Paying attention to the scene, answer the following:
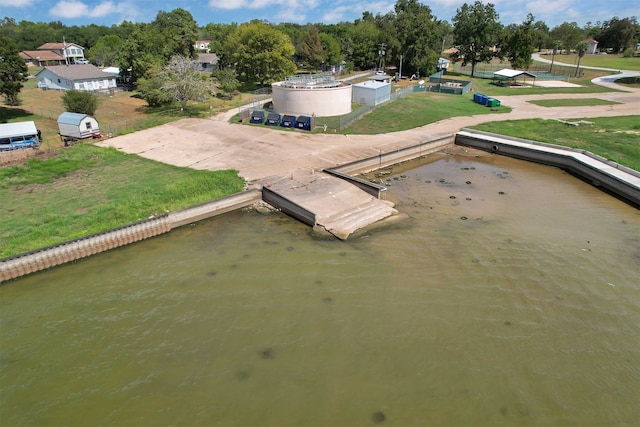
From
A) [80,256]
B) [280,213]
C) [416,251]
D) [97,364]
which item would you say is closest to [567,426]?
[416,251]

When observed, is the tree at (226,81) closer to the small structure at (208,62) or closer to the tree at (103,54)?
the small structure at (208,62)

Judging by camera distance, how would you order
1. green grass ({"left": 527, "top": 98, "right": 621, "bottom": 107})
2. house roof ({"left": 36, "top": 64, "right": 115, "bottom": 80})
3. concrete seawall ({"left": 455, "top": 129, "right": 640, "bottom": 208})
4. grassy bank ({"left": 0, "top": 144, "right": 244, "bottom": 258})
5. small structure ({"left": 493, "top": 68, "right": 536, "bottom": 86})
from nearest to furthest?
grassy bank ({"left": 0, "top": 144, "right": 244, "bottom": 258}) → concrete seawall ({"left": 455, "top": 129, "right": 640, "bottom": 208}) → green grass ({"left": 527, "top": 98, "right": 621, "bottom": 107}) → house roof ({"left": 36, "top": 64, "right": 115, "bottom": 80}) → small structure ({"left": 493, "top": 68, "right": 536, "bottom": 86})

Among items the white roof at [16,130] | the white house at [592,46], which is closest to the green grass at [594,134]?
the white roof at [16,130]

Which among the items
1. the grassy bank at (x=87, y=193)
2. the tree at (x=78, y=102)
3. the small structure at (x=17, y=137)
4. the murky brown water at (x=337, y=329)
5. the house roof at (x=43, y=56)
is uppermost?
the house roof at (x=43, y=56)

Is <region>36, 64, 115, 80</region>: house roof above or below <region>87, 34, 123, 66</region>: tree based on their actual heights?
below

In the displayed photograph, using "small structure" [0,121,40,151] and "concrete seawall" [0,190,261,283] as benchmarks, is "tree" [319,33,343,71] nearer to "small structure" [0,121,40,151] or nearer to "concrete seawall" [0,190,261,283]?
"small structure" [0,121,40,151]

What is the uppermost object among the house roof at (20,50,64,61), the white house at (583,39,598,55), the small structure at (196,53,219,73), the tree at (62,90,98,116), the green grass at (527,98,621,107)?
the white house at (583,39,598,55)

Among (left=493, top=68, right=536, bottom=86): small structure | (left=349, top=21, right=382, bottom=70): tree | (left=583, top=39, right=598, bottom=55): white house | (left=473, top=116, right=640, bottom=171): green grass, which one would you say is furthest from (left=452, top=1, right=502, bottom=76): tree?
(left=583, top=39, right=598, bottom=55): white house
